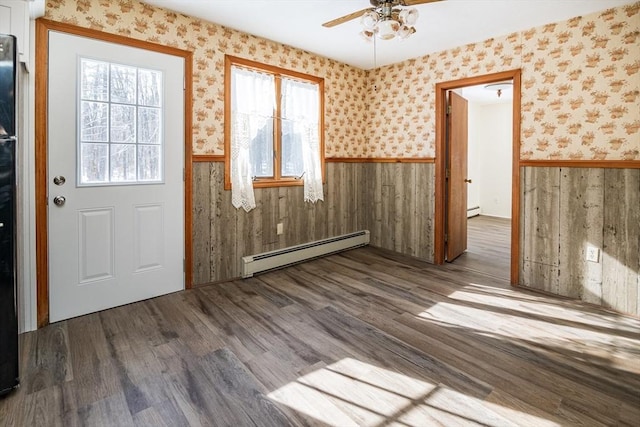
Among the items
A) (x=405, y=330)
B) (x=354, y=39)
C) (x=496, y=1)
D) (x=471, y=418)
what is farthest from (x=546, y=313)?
(x=354, y=39)

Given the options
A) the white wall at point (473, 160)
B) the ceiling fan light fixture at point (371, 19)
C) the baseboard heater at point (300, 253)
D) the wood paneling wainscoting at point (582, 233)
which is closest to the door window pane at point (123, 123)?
the baseboard heater at point (300, 253)

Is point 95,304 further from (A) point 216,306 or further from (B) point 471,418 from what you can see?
(B) point 471,418

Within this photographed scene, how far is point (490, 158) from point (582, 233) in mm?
4941

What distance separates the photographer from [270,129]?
3.84 metres

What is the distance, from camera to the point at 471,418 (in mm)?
1638

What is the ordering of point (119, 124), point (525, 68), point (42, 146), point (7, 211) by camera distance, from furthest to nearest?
point (525, 68), point (119, 124), point (42, 146), point (7, 211)

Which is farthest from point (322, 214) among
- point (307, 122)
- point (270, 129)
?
point (270, 129)

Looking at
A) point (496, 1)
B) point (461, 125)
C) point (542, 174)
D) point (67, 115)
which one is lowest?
point (542, 174)

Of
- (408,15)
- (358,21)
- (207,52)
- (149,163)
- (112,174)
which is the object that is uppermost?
(358,21)

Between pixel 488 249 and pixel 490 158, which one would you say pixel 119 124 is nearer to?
pixel 488 249

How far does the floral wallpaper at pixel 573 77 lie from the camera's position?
2.78 metres

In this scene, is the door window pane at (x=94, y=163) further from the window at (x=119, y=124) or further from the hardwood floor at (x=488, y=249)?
the hardwood floor at (x=488, y=249)

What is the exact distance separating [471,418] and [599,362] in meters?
1.06

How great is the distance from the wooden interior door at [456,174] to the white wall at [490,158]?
10.8 feet
